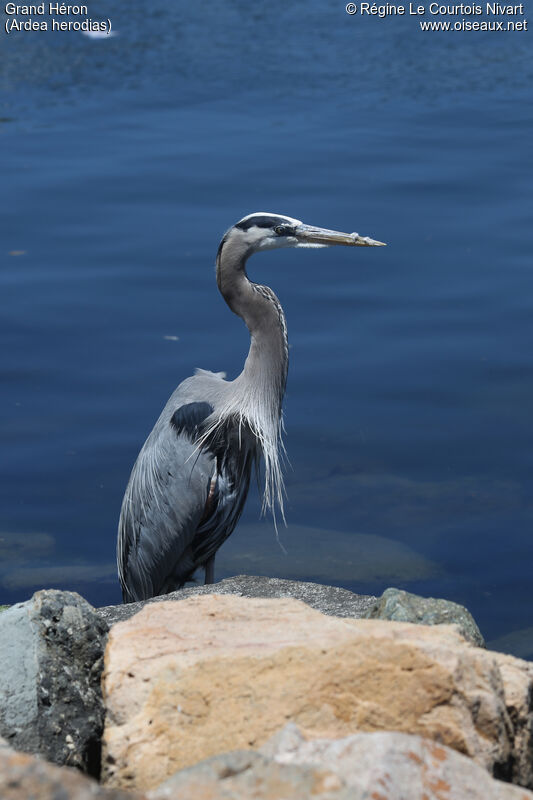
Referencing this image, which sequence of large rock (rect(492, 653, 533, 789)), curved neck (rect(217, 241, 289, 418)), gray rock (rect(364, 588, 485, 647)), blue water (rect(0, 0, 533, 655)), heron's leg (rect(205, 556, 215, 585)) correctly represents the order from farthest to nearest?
blue water (rect(0, 0, 533, 655)) < heron's leg (rect(205, 556, 215, 585)) < curved neck (rect(217, 241, 289, 418)) < gray rock (rect(364, 588, 485, 647)) < large rock (rect(492, 653, 533, 789))

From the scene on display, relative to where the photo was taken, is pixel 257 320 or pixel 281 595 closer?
pixel 281 595

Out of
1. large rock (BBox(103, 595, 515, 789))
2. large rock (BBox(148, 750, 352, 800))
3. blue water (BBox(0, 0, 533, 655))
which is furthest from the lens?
blue water (BBox(0, 0, 533, 655))

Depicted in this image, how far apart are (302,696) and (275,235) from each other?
3.69 metres

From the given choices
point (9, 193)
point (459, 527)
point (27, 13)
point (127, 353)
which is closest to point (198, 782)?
point (459, 527)

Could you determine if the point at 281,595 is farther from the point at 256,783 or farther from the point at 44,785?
the point at 44,785

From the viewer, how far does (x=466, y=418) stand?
8.19 metres

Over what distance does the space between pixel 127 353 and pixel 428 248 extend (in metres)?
2.97

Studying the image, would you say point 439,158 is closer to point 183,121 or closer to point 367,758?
point 183,121

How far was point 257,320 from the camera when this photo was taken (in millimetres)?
6230

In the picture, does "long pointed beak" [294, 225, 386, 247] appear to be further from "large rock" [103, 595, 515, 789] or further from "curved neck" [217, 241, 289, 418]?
"large rock" [103, 595, 515, 789]

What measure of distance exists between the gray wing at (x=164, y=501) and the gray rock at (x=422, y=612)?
2469 millimetres

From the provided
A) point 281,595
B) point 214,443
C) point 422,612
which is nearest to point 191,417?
point 214,443

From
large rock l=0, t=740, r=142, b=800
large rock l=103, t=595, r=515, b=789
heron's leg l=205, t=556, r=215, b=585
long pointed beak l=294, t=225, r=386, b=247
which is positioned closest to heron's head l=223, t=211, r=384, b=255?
long pointed beak l=294, t=225, r=386, b=247

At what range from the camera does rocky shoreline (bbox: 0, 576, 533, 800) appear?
95.7 inches
